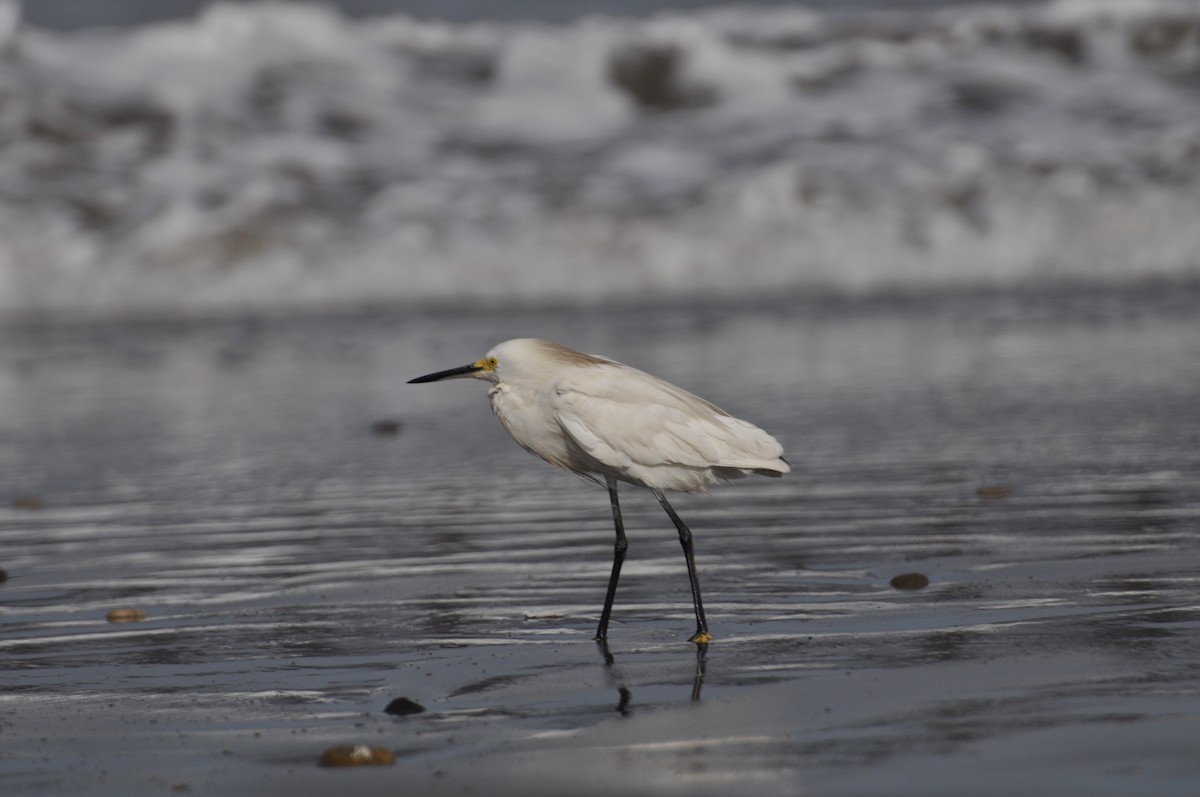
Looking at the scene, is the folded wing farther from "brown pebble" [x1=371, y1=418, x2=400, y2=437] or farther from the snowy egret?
"brown pebble" [x1=371, y1=418, x2=400, y2=437]

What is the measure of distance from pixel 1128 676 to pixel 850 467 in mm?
4051

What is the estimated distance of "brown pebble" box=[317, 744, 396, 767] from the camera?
353 cm

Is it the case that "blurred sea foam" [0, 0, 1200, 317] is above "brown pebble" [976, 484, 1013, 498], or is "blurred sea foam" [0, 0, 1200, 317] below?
below

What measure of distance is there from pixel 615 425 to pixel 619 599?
0.74m

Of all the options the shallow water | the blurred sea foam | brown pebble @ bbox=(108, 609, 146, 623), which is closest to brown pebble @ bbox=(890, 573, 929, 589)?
the shallow water

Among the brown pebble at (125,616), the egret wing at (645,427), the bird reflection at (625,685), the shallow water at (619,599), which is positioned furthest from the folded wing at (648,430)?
the brown pebble at (125,616)

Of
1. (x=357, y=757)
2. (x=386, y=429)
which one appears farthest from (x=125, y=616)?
(x=386, y=429)

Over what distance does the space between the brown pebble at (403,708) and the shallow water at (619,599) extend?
6cm

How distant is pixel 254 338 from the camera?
1747cm

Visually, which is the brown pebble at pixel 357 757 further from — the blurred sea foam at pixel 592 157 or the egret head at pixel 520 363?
the blurred sea foam at pixel 592 157

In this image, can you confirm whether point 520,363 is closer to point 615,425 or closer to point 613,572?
point 615,425

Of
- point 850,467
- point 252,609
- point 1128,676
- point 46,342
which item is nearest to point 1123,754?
point 1128,676

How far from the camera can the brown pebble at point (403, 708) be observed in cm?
402

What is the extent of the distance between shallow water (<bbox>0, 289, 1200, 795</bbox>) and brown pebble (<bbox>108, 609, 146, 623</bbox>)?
0.28ft
